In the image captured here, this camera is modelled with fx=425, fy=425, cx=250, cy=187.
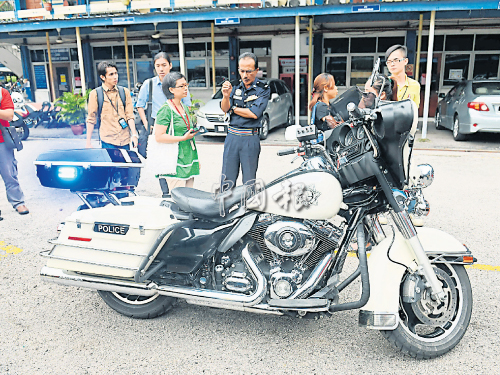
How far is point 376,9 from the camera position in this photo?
1134 centimetres

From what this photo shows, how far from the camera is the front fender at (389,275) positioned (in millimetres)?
2527

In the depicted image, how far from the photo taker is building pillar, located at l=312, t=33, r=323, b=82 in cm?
1543

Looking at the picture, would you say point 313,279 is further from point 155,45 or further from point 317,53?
point 155,45

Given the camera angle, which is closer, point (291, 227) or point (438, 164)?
point (291, 227)

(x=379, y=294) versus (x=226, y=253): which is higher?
(x=226, y=253)

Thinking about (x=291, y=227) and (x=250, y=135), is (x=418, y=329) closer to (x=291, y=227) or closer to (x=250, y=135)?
(x=291, y=227)

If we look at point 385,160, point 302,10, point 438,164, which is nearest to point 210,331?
point 385,160

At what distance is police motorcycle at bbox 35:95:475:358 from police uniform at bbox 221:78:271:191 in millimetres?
1587

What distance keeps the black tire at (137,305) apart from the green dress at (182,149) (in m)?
1.56

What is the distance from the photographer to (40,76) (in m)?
20.3

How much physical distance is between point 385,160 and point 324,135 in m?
0.48

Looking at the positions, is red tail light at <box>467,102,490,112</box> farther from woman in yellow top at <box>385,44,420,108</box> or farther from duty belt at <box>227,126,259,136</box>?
duty belt at <box>227,126,259,136</box>

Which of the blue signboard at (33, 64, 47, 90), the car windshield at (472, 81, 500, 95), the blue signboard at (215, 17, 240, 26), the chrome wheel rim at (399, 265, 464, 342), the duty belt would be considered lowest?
the chrome wheel rim at (399, 265, 464, 342)

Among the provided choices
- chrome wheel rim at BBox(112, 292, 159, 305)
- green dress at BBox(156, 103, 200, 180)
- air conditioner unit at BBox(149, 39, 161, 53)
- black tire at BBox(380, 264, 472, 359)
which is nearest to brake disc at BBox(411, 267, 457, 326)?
black tire at BBox(380, 264, 472, 359)
